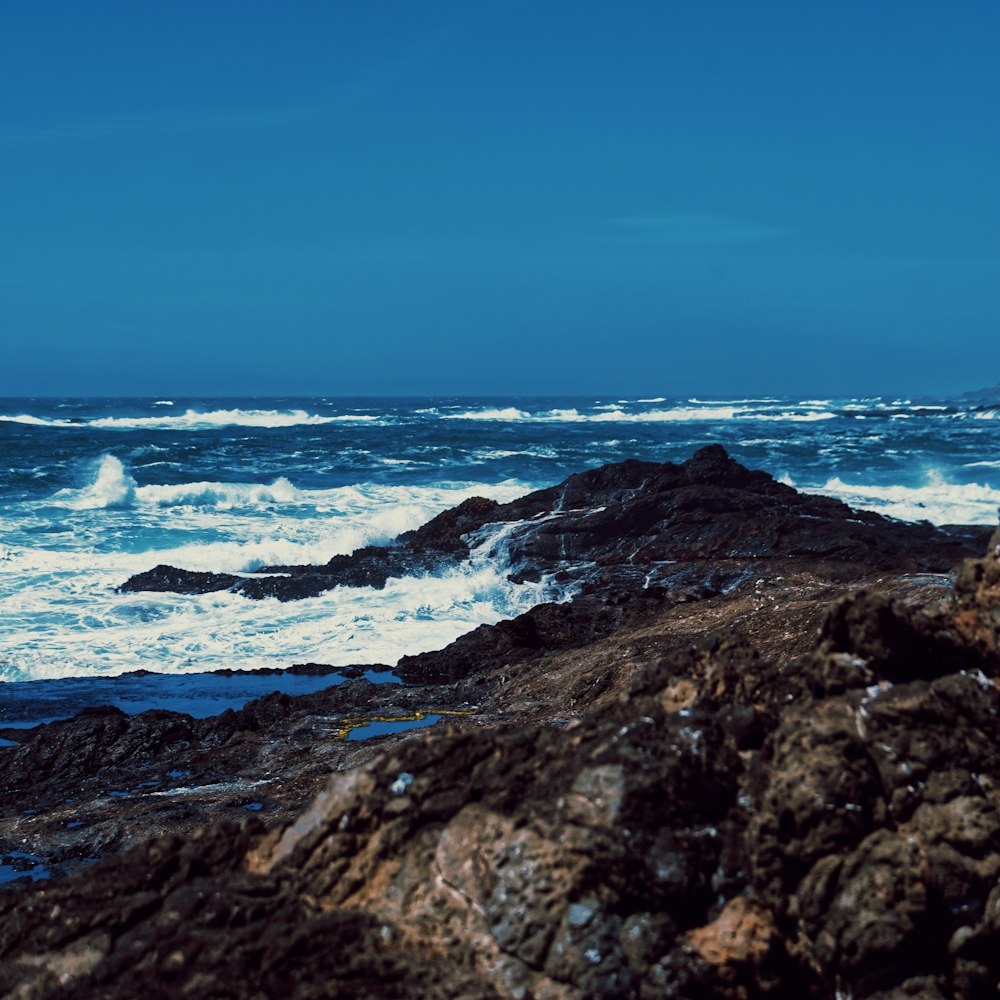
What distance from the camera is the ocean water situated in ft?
48.9

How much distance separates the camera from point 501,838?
3174 mm

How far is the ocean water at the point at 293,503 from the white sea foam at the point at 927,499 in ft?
0.38

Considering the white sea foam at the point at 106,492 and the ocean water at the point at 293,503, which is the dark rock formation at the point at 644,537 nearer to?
the ocean water at the point at 293,503

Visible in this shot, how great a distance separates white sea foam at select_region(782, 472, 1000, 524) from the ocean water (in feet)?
0.38

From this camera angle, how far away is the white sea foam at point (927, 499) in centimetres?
2750

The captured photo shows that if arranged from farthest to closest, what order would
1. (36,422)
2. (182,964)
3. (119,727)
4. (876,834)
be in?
(36,422) → (119,727) → (876,834) → (182,964)

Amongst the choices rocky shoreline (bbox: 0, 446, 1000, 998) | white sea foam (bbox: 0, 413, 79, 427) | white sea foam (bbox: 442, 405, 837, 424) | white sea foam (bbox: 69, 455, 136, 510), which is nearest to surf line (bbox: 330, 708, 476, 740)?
rocky shoreline (bbox: 0, 446, 1000, 998)

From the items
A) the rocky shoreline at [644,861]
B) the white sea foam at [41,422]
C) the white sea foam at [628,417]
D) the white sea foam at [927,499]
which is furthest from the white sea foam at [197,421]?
the rocky shoreline at [644,861]

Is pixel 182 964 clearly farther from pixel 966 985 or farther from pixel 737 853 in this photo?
pixel 966 985

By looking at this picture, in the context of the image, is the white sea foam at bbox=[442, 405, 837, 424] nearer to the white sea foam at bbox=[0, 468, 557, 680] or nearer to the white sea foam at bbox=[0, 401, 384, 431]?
the white sea foam at bbox=[0, 401, 384, 431]

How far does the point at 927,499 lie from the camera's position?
32.5m

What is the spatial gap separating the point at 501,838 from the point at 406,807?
356mm

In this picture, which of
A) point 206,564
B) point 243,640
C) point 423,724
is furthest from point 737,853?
point 206,564

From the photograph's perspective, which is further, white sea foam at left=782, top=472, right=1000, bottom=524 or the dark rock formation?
white sea foam at left=782, top=472, right=1000, bottom=524
